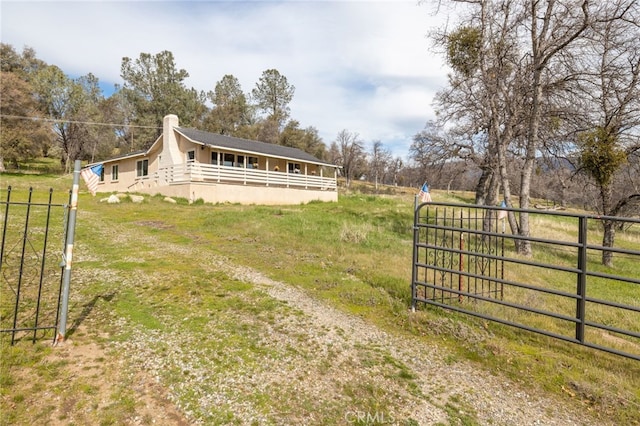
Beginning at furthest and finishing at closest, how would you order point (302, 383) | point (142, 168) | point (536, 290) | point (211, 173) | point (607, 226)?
point (142, 168)
point (211, 173)
point (607, 226)
point (536, 290)
point (302, 383)

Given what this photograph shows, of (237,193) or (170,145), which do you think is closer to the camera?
(237,193)

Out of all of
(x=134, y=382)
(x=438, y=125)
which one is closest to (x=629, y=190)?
(x=438, y=125)

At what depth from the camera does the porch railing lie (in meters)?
21.6

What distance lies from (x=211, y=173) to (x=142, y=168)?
10192 millimetres

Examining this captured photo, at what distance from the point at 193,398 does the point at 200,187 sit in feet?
65.4

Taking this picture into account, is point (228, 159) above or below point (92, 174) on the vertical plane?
above

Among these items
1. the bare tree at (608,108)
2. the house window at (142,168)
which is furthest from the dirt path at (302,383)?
the house window at (142,168)

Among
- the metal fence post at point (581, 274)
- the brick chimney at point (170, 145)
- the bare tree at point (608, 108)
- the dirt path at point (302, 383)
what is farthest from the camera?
the brick chimney at point (170, 145)

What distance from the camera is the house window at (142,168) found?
27.7 metres

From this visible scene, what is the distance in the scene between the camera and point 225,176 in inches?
902

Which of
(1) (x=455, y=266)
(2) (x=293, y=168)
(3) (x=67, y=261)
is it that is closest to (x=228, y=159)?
(2) (x=293, y=168)

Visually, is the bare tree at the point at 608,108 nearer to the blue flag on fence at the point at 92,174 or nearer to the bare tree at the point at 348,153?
the blue flag on fence at the point at 92,174

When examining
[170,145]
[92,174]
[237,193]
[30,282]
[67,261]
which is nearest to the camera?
[67,261]

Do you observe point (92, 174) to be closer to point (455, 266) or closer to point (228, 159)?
point (455, 266)
